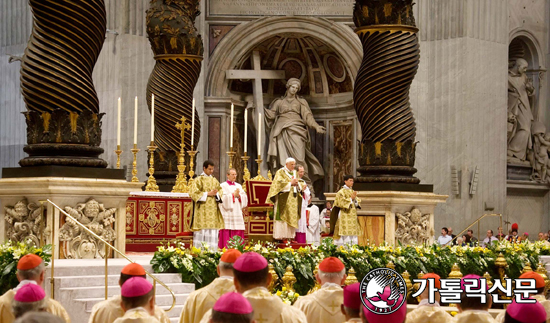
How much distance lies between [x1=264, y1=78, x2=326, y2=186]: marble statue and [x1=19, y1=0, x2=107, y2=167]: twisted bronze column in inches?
469

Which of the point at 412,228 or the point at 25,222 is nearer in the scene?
the point at 25,222

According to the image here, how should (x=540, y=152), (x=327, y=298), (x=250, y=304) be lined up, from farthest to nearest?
1. (x=540, y=152)
2. (x=327, y=298)
3. (x=250, y=304)

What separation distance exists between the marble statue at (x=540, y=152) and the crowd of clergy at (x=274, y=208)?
A: 464 inches

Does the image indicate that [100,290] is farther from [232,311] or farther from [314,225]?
[314,225]

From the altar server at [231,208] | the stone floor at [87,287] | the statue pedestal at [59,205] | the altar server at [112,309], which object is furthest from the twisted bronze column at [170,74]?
the altar server at [112,309]

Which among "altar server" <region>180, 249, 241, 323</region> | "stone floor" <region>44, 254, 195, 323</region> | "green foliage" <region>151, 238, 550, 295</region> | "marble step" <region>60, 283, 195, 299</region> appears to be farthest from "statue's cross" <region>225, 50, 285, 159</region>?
"altar server" <region>180, 249, 241, 323</region>

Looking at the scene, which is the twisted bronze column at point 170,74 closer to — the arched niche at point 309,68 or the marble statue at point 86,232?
the arched niche at point 309,68

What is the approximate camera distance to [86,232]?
11453 mm

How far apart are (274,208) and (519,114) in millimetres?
12253

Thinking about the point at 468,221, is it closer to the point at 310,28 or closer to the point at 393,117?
the point at 310,28

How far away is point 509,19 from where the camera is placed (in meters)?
24.7

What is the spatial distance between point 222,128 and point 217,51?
5.80ft

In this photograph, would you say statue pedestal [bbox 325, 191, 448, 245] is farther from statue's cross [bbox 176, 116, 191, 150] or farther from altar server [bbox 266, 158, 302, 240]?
statue's cross [bbox 176, 116, 191, 150]

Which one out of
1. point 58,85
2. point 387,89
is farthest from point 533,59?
point 58,85
